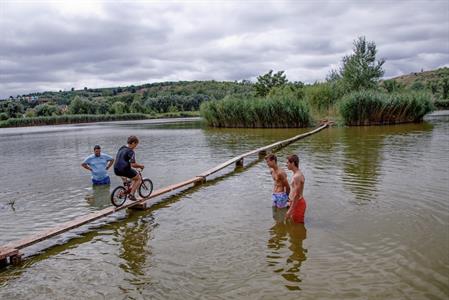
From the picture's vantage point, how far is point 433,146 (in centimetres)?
1903

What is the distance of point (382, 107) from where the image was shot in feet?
114

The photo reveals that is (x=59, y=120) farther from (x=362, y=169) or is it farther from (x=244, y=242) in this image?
(x=244, y=242)

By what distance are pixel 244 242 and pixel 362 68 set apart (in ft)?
163

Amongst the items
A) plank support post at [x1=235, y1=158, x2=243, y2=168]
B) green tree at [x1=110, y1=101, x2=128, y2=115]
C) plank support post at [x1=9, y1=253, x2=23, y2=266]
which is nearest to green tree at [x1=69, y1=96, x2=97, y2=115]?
green tree at [x1=110, y1=101, x2=128, y2=115]

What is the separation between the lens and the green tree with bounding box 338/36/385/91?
169 ft

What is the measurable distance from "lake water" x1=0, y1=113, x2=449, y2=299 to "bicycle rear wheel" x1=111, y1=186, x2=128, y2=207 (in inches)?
12.2

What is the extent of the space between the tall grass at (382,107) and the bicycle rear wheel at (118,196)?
92.3 ft

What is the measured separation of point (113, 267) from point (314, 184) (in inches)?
271

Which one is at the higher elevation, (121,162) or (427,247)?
(121,162)

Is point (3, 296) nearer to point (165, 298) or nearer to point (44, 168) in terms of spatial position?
point (165, 298)

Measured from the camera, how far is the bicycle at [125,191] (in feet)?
30.2

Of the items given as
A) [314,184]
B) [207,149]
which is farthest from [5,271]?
[207,149]

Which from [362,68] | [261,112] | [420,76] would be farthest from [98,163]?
[420,76]

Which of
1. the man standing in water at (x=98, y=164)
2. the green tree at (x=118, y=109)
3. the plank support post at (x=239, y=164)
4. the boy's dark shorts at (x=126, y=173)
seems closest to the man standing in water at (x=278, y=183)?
the boy's dark shorts at (x=126, y=173)
